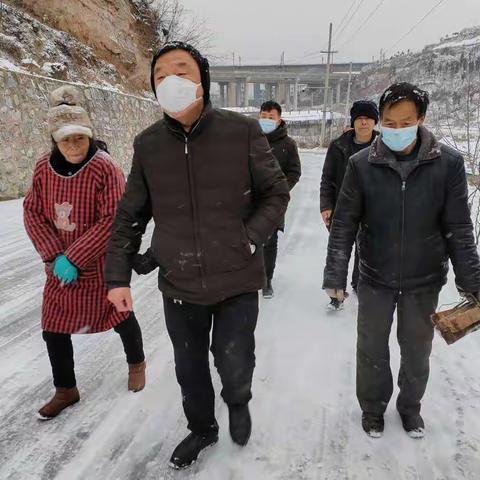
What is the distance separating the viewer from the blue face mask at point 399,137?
200cm

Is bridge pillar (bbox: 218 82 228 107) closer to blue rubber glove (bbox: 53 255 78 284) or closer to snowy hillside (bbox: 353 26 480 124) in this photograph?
snowy hillside (bbox: 353 26 480 124)

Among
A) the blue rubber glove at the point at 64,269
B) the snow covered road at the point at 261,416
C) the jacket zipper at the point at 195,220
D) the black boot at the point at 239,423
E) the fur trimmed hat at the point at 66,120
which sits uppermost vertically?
the fur trimmed hat at the point at 66,120

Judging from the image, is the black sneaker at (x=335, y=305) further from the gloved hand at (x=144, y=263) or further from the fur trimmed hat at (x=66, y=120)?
the fur trimmed hat at (x=66, y=120)

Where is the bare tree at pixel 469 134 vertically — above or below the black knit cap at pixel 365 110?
below

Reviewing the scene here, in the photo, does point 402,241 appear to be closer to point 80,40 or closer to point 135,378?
point 135,378

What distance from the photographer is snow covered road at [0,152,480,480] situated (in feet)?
6.96

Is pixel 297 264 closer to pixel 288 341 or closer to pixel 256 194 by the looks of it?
pixel 288 341

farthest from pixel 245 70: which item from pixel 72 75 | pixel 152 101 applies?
pixel 72 75

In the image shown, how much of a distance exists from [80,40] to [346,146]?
12.9 meters

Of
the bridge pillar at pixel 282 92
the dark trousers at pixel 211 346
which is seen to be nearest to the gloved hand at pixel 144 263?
the dark trousers at pixel 211 346

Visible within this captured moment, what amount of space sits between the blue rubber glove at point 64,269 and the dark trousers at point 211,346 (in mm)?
625

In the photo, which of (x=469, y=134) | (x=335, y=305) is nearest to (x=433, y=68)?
(x=469, y=134)

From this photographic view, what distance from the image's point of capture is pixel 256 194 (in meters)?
1.98

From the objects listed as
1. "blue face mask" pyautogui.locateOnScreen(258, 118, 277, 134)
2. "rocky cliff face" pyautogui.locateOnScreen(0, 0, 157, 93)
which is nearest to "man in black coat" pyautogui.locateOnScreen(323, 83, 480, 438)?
"blue face mask" pyautogui.locateOnScreen(258, 118, 277, 134)
